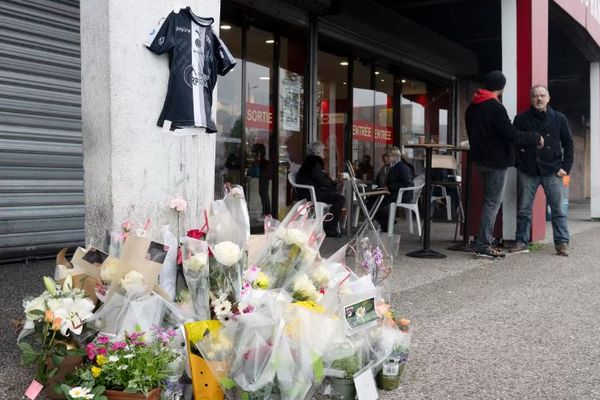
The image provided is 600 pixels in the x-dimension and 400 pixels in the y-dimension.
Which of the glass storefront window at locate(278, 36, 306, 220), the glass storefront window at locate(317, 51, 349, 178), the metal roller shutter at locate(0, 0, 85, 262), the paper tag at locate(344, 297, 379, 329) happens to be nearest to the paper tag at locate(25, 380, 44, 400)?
the paper tag at locate(344, 297, 379, 329)

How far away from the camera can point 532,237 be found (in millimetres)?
7379

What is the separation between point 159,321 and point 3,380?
75cm

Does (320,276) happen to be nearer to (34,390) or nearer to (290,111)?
(34,390)

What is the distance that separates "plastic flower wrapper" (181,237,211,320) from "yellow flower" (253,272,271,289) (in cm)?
22

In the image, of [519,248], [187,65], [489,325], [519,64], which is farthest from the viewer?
[519,64]

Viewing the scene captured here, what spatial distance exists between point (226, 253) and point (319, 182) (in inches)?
219

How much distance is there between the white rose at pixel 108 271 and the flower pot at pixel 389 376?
1.26 meters

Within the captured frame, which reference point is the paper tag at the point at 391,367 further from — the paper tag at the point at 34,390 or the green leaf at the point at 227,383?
the paper tag at the point at 34,390

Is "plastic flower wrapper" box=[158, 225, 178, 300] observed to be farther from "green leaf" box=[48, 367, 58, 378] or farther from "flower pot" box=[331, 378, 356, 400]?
"flower pot" box=[331, 378, 356, 400]

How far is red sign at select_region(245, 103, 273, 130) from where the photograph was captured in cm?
883

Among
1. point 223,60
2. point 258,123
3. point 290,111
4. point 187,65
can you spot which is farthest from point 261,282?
point 290,111

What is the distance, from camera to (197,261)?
2.51 metres

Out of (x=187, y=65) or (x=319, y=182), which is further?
(x=319, y=182)

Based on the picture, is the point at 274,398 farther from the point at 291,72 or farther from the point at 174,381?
the point at 291,72
